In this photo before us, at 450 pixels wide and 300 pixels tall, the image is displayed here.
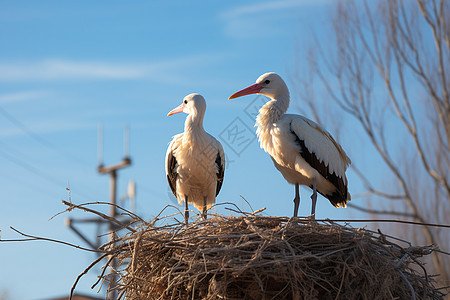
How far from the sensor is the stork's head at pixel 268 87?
18.9 feet

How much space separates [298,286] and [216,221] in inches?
27.8

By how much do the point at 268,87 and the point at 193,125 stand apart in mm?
863

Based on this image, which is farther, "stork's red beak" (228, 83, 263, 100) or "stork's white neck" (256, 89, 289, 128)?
"stork's red beak" (228, 83, 263, 100)

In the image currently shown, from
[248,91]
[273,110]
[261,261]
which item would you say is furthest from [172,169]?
[261,261]

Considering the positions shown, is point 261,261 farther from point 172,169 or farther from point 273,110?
point 172,169

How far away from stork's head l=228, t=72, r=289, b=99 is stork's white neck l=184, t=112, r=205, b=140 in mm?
469

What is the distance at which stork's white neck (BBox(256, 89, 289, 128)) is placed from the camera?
5.60 m

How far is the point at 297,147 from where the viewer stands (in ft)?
17.7

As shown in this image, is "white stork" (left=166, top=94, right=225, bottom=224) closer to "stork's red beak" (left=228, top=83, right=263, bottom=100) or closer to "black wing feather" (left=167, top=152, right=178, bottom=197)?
"black wing feather" (left=167, top=152, right=178, bottom=197)

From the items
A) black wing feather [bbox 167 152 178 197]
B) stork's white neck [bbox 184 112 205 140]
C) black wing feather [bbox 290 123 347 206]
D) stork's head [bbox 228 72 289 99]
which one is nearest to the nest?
black wing feather [bbox 290 123 347 206]

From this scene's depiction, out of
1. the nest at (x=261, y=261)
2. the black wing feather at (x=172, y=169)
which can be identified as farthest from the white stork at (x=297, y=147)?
the nest at (x=261, y=261)

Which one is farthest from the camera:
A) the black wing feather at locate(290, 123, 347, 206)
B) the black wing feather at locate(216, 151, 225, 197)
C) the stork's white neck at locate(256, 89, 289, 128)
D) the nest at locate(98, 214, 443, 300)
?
the black wing feather at locate(216, 151, 225, 197)

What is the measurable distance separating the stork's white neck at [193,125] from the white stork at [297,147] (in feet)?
1.56

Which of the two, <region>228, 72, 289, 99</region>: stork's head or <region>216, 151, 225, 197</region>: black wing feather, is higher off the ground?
<region>228, 72, 289, 99</region>: stork's head
